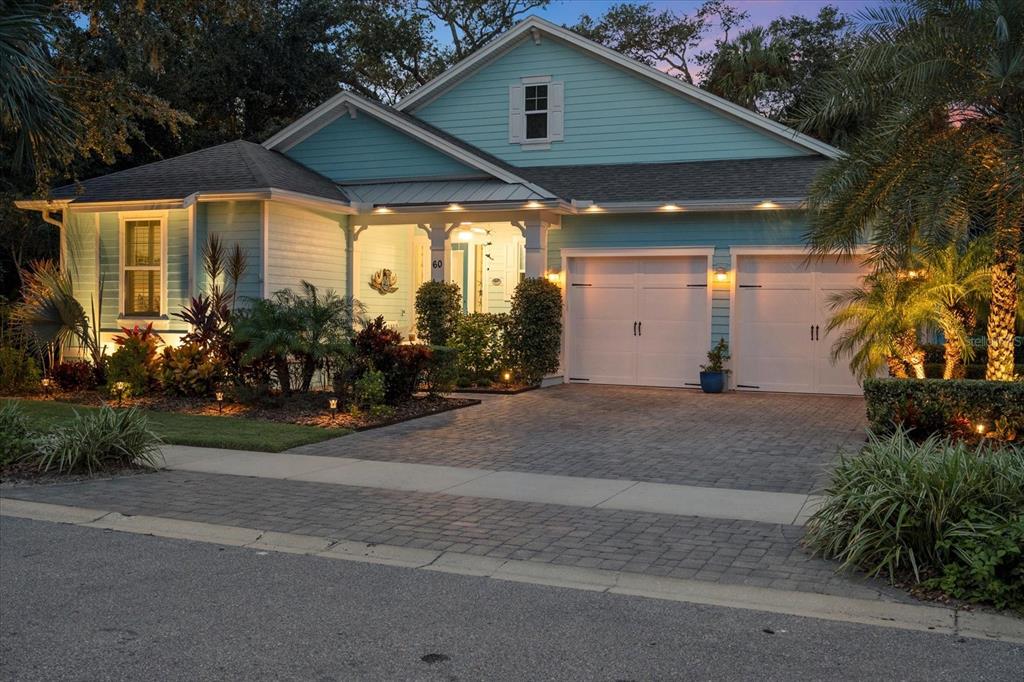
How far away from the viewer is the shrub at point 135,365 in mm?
15750

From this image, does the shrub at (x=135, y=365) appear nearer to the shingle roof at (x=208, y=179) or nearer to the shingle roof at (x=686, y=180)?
the shingle roof at (x=208, y=179)

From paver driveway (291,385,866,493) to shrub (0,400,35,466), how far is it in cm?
299

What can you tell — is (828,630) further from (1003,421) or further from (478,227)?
(478,227)

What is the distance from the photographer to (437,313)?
18484 millimetres

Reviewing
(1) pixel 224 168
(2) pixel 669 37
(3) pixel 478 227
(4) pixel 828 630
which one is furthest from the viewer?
(2) pixel 669 37

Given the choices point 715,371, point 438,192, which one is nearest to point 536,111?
point 438,192

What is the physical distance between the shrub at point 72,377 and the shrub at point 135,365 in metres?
0.80

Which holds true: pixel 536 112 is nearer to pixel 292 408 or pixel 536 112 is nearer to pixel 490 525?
pixel 292 408

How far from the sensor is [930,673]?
476 cm

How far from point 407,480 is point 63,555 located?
3.51 m

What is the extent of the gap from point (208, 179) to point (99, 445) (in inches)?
347

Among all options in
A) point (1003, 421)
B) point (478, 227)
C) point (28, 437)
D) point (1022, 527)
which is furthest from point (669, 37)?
point (1022, 527)

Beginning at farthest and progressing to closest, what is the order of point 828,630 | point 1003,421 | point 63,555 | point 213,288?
point 213,288 → point 1003,421 → point 63,555 → point 828,630

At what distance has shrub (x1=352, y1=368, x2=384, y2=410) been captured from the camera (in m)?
14.0
